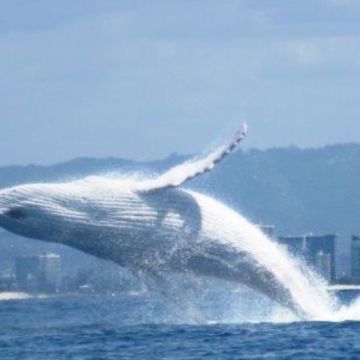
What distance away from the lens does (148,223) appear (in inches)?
1563

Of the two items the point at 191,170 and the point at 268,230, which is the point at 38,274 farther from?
the point at 191,170

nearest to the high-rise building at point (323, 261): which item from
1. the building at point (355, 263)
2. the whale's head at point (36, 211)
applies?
the building at point (355, 263)

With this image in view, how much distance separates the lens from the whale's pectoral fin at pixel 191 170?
128ft

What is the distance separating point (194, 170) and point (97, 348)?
4692mm

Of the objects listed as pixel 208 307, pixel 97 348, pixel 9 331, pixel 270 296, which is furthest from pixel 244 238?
pixel 208 307

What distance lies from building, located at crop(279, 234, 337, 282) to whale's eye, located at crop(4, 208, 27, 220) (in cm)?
7374

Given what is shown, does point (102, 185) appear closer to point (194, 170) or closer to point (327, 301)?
point (194, 170)

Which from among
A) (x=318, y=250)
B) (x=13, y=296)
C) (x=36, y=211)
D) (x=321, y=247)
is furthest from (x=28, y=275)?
(x=36, y=211)

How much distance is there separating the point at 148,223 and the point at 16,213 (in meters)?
3.09

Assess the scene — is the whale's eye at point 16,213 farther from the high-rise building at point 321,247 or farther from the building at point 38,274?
the building at point 38,274

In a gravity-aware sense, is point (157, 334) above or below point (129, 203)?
below

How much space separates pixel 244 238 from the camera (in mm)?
40781

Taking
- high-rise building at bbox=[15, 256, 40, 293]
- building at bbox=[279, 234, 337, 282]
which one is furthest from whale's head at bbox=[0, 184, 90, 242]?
high-rise building at bbox=[15, 256, 40, 293]

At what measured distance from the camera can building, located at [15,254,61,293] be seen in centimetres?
14288
